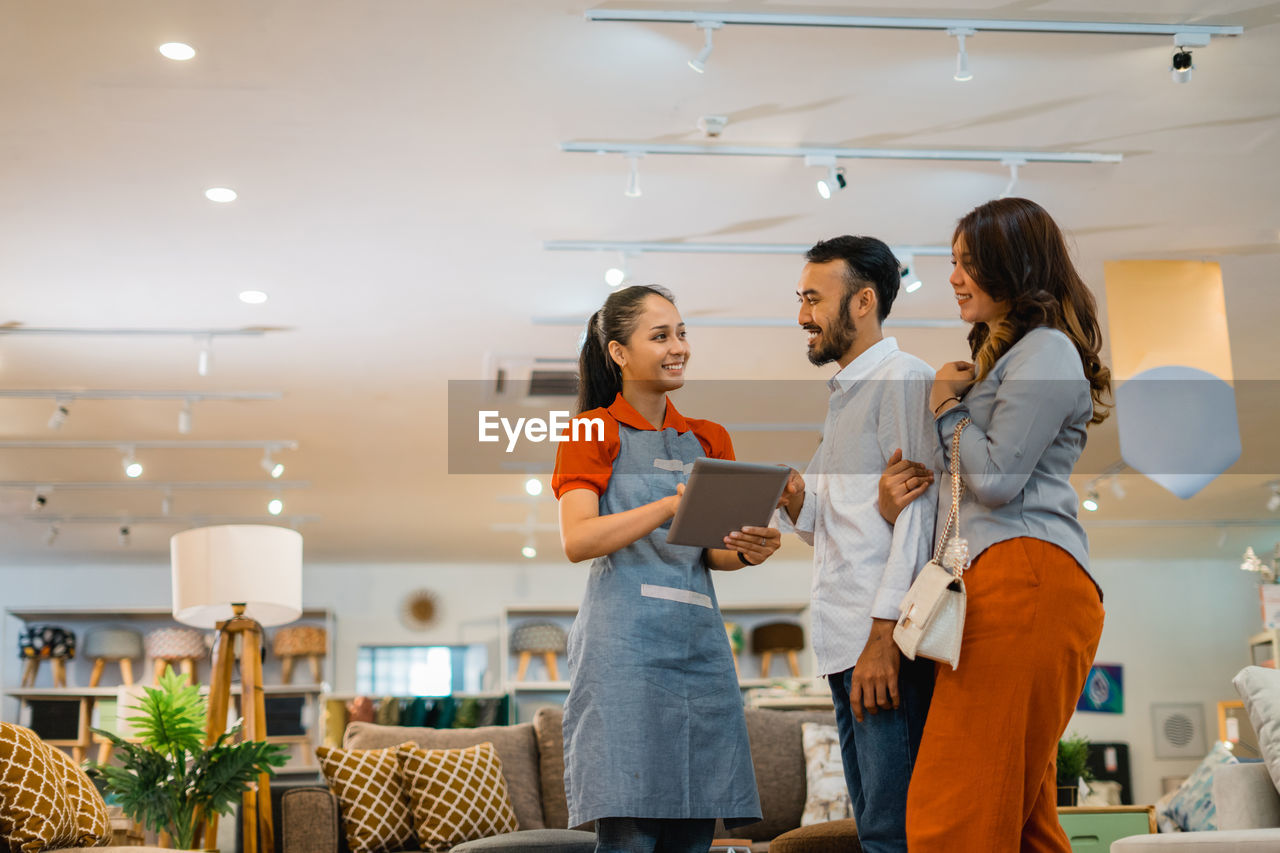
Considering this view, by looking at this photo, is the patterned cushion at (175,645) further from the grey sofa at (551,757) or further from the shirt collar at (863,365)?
the shirt collar at (863,365)

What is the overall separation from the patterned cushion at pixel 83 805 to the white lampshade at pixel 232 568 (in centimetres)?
88

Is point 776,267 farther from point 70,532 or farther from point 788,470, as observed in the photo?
point 70,532

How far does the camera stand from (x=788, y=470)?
1.84 meters

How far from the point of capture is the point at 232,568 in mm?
4277

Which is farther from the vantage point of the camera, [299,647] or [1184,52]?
[299,647]

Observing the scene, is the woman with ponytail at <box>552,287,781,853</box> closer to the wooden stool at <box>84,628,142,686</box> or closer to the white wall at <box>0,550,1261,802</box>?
the white wall at <box>0,550,1261,802</box>

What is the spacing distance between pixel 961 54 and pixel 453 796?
2.99 meters

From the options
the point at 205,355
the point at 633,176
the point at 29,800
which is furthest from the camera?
the point at 205,355

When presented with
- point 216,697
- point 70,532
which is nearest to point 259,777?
point 216,697

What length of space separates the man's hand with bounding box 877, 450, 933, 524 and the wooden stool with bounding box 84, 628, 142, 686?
10045 mm

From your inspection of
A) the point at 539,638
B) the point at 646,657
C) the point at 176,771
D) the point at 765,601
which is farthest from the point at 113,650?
the point at 646,657

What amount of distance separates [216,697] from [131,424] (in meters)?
3.30

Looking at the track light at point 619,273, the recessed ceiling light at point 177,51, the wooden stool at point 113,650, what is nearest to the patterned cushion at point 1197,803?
the track light at point 619,273

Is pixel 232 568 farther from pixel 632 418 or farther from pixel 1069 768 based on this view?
pixel 1069 768
